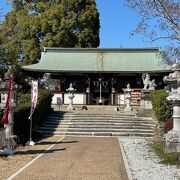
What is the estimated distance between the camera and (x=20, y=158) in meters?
13.9

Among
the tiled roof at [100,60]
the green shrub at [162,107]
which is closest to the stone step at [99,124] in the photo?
the green shrub at [162,107]

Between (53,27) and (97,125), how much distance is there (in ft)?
78.8

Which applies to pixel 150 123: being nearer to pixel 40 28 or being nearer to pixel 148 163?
pixel 148 163

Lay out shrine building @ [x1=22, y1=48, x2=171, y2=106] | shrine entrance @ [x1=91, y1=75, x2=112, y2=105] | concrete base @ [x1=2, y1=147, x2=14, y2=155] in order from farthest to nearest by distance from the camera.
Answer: shrine entrance @ [x1=91, y1=75, x2=112, y2=105] < shrine building @ [x1=22, y1=48, x2=171, y2=106] < concrete base @ [x1=2, y1=147, x2=14, y2=155]

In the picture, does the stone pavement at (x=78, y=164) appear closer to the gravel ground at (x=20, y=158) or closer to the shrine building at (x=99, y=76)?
the gravel ground at (x=20, y=158)

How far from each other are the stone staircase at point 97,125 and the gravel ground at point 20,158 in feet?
12.9

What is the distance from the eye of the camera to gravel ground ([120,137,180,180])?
1072 cm

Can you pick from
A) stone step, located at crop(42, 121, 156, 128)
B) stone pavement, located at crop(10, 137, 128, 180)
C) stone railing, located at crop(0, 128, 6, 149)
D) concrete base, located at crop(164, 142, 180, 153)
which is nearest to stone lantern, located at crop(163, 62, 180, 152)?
concrete base, located at crop(164, 142, 180, 153)

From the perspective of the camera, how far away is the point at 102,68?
38188 mm

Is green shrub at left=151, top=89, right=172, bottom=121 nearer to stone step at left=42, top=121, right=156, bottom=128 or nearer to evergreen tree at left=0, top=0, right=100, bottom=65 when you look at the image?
stone step at left=42, top=121, right=156, bottom=128

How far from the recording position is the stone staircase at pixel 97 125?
74.6 feet

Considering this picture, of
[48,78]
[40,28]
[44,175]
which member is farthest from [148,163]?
[40,28]

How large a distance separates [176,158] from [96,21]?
36681 millimetres

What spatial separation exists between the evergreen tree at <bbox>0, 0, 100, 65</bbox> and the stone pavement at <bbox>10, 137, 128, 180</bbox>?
30.3m
